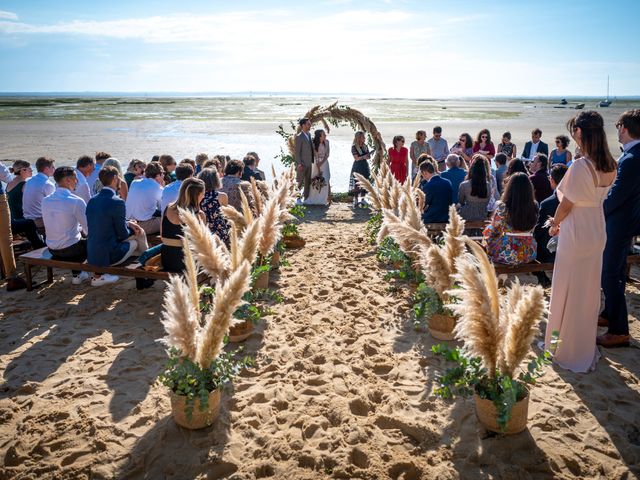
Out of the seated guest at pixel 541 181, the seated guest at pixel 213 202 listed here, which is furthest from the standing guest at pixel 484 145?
the seated guest at pixel 213 202

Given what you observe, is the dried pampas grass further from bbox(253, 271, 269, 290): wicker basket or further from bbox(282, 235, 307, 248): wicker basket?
bbox(282, 235, 307, 248): wicker basket

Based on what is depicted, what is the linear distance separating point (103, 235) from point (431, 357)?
4.18m

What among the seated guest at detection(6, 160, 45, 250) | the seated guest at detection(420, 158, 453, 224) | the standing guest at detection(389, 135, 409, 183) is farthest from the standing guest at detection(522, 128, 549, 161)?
the seated guest at detection(6, 160, 45, 250)

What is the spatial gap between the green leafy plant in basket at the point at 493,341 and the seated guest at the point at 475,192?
167 inches

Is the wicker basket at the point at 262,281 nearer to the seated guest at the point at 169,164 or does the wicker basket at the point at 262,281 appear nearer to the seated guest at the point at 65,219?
the seated guest at the point at 65,219

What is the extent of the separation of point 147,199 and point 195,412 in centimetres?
466

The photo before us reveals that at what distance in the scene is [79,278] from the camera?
260 inches

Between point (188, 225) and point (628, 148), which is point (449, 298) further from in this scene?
point (188, 225)

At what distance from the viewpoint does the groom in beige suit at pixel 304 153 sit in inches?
451

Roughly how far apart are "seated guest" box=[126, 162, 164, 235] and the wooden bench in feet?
3.94

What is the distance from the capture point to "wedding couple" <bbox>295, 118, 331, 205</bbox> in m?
11.6

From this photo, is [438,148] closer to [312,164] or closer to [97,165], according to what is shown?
[312,164]

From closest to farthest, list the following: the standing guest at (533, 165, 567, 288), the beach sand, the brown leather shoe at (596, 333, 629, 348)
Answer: the beach sand
the brown leather shoe at (596, 333, 629, 348)
the standing guest at (533, 165, 567, 288)

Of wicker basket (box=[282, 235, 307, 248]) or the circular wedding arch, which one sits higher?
the circular wedding arch
